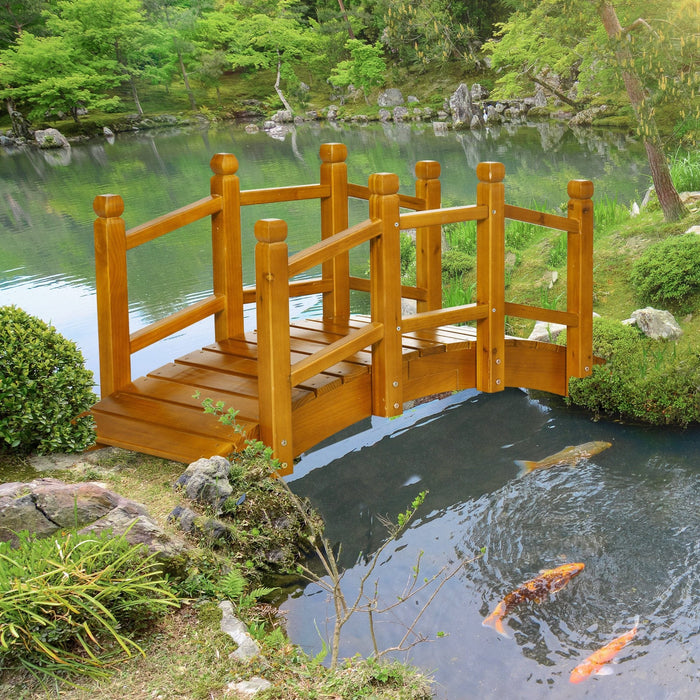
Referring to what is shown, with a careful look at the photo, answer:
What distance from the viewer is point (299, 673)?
3574 mm

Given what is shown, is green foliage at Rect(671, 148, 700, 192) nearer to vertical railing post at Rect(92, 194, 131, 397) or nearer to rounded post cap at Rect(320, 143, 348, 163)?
rounded post cap at Rect(320, 143, 348, 163)

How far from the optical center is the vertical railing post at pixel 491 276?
5.53 meters

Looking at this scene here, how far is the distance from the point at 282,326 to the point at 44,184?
67.1 ft

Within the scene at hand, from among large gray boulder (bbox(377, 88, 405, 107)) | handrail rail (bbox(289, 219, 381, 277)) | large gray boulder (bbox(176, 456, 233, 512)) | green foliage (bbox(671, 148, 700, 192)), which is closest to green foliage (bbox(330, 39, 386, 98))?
large gray boulder (bbox(377, 88, 405, 107))

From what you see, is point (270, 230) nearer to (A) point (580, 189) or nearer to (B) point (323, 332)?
(B) point (323, 332)

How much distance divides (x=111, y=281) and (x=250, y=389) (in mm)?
1062

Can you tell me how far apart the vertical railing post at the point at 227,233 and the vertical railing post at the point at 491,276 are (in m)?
1.61

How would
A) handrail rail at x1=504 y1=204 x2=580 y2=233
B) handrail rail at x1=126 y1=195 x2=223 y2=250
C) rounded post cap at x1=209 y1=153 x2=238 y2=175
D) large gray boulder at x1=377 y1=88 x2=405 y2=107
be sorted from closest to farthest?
handrail rail at x1=126 y1=195 x2=223 y2=250 → handrail rail at x1=504 y1=204 x2=580 y2=233 → rounded post cap at x1=209 y1=153 x2=238 y2=175 → large gray boulder at x1=377 y1=88 x2=405 y2=107

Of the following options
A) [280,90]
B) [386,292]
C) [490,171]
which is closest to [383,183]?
[386,292]

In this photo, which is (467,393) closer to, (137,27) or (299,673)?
(299,673)

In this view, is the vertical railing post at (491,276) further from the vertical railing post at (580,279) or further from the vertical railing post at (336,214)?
the vertical railing post at (336,214)

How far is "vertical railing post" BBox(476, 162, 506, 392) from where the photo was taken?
5531 mm

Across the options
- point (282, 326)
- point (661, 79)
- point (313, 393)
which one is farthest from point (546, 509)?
point (661, 79)

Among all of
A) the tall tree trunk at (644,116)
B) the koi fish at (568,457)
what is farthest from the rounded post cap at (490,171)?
the tall tree trunk at (644,116)
